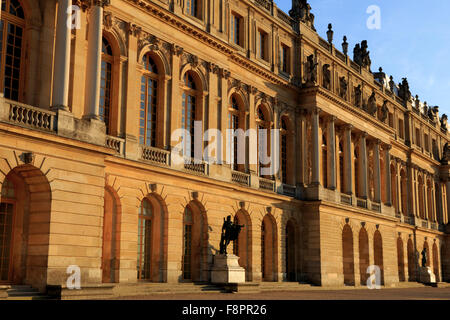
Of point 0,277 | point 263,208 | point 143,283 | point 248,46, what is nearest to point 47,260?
point 0,277

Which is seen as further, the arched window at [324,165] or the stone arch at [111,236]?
the arched window at [324,165]

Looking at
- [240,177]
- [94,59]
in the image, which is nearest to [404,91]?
[240,177]

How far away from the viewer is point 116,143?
26.3 metres

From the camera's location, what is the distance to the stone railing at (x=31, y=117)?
63.0 ft

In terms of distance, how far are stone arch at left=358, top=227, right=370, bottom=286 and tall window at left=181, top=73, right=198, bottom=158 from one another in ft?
67.8

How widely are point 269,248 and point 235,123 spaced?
27.3 ft

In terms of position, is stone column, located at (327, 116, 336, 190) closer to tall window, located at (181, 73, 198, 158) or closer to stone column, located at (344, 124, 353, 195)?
stone column, located at (344, 124, 353, 195)

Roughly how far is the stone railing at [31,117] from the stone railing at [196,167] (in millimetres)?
10566

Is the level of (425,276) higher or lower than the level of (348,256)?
lower

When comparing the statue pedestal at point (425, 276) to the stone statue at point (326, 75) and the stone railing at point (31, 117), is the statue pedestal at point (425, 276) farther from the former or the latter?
the stone railing at point (31, 117)

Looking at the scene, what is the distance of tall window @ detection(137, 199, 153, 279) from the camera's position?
27295 mm

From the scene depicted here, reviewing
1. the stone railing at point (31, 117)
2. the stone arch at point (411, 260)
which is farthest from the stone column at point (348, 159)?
the stone railing at point (31, 117)

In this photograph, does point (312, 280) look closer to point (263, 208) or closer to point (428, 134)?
point (263, 208)

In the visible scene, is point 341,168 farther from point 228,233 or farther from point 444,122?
point 444,122
